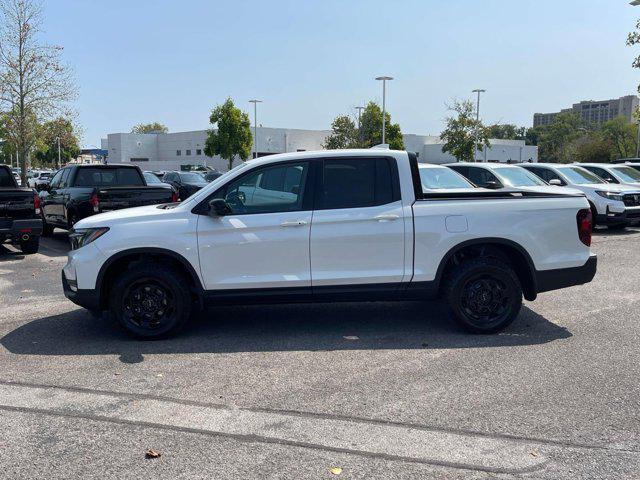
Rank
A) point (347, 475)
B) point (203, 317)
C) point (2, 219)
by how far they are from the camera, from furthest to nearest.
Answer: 1. point (2, 219)
2. point (203, 317)
3. point (347, 475)

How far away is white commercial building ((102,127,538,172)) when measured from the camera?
69688mm

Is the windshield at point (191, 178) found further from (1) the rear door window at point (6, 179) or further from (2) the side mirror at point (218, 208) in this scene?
(2) the side mirror at point (218, 208)

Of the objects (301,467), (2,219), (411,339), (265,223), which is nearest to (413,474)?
(301,467)

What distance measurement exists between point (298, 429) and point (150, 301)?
266 centimetres

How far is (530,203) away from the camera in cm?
638

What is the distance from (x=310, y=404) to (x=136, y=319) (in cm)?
246

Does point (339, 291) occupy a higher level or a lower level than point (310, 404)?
higher

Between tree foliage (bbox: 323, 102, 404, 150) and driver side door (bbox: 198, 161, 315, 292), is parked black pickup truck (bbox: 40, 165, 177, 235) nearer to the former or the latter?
driver side door (bbox: 198, 161, 315, 292)

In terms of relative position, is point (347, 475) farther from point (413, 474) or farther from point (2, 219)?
point (2, 219)

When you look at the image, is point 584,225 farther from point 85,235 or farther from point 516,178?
point 516,178

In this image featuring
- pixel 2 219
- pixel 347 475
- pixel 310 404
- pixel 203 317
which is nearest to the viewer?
pixel 347 475

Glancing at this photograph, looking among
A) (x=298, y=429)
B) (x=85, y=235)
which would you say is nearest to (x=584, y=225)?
(x=298, y=429)

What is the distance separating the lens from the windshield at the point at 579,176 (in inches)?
653

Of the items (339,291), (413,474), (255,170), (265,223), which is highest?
(255,170)
